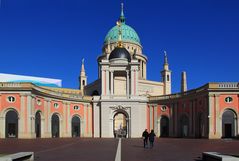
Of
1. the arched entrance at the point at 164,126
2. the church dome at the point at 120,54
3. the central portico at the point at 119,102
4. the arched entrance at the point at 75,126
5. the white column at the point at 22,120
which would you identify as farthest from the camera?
the church dome at the point at 120,54

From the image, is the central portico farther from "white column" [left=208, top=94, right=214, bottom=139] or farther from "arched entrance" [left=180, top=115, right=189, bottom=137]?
"white column" [left=208, top=94, right=214, bottom=139]

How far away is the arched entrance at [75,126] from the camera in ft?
212

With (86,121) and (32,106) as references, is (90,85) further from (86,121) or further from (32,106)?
(32,106)

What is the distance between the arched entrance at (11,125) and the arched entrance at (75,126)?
38.0ft

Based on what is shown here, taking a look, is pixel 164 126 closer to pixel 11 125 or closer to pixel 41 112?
pixel 41 112

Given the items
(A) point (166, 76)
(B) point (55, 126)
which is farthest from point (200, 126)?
(A) point (166, 76)

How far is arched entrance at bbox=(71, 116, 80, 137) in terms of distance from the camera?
212 ft

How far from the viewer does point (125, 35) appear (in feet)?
307

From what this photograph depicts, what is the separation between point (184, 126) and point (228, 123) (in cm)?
1143

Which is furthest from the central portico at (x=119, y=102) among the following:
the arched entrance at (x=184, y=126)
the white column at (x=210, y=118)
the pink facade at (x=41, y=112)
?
the white column at (x=210, y=118)

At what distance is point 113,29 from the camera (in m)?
96.6

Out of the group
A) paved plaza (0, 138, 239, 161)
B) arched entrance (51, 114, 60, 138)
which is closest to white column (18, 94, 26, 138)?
arched entrance (51, 114, 60, 138)

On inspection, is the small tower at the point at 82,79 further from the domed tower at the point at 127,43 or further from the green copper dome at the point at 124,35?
the green copper dome at the point at 124,35

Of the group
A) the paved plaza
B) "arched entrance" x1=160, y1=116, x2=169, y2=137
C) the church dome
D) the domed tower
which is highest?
the domed tower
